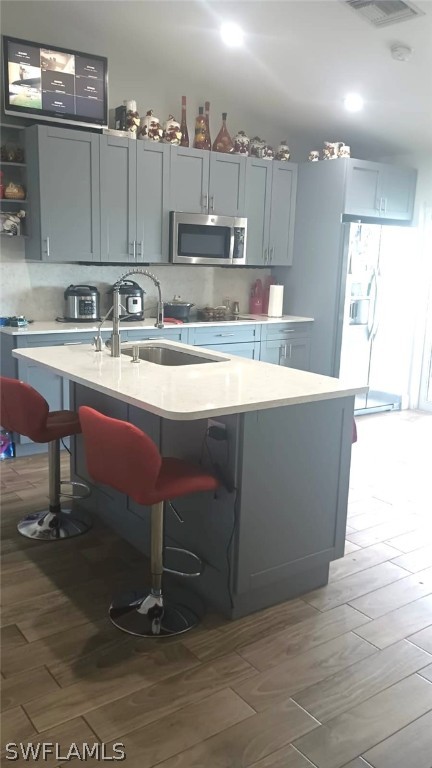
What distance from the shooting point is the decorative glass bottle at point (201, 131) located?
17.0ft

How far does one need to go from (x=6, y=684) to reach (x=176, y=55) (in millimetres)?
4423

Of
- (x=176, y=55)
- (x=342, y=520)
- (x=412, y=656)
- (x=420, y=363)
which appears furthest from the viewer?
(x=420, y=363)

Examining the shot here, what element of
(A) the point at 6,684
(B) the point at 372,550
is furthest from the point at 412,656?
(A) the point at 6,684

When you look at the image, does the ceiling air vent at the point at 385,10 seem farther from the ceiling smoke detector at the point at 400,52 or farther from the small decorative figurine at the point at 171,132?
the small decorative figurine at the point at 171,132

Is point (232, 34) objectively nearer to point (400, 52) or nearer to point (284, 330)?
point (400, 52)

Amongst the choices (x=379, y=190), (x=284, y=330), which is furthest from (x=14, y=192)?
(x=379, y=190)

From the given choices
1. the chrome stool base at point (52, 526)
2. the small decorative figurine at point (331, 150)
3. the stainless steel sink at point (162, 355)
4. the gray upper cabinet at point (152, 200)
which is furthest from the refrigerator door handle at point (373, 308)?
the chrome stool base at point (52, 526)

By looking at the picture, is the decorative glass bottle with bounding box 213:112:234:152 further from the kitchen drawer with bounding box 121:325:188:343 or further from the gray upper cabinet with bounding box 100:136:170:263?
the kitchen drawer with bounding box 121:325:188:343

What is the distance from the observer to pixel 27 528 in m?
3.24

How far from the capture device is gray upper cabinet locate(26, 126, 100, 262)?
4.31 metres

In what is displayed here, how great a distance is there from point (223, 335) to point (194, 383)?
8.96 ft

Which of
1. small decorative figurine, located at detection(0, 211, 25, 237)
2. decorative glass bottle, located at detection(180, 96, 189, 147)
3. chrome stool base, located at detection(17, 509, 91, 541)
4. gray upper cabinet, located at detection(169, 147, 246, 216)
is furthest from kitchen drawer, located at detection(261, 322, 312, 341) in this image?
chrome stool base, located at detection(17, 509, 91, 541)

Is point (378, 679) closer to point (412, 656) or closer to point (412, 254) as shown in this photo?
point (412, 656)

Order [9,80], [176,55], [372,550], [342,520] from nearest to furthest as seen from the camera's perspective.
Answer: [342,520]
[372,550]
[9,80]
[176,55]
